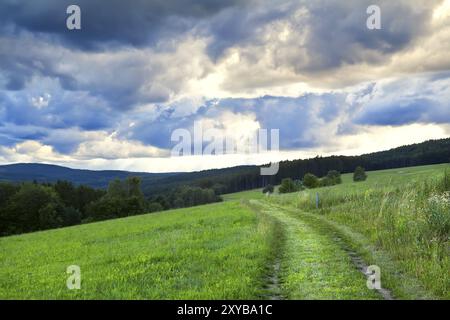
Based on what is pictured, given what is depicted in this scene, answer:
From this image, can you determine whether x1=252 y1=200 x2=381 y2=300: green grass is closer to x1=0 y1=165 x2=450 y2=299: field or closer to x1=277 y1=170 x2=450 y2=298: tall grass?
x1=0 y1=165 x2=450 y2=299: field

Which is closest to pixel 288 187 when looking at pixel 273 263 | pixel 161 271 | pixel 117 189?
pixel 117 189

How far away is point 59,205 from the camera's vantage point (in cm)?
9900

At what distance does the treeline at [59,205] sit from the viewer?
93.4 metres

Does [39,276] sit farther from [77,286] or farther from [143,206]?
A: [143,206]

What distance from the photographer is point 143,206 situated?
107m

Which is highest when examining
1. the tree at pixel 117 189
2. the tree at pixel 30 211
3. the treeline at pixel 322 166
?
the treeline at pixel 322 166

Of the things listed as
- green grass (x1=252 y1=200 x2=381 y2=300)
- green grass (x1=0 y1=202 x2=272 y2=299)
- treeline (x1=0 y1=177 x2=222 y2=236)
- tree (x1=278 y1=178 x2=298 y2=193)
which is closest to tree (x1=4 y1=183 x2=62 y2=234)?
treeline (x1=0 y1=177 x2=222 y2=236)

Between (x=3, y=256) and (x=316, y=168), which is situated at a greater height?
(x=316, y=168)

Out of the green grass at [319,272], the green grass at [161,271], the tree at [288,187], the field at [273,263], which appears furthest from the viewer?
the tree at [288,187]

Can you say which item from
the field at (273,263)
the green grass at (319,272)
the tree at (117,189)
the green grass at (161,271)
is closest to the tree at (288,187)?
the tree at (117,189)

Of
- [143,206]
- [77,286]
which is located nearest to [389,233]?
[77,286]

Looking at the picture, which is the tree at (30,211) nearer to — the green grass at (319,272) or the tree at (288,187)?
the tree at (288,187)

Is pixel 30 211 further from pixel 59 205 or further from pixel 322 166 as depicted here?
pixel 322 166
